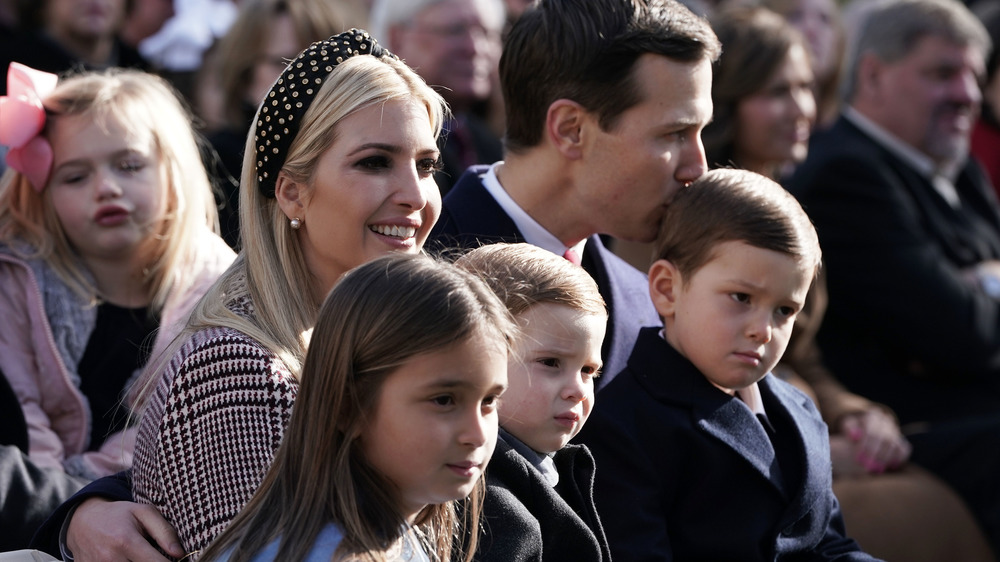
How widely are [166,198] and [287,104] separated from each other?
1.15 meters

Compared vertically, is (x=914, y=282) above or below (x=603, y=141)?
below

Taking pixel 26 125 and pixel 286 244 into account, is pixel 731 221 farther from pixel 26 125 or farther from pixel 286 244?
pixel 26 125

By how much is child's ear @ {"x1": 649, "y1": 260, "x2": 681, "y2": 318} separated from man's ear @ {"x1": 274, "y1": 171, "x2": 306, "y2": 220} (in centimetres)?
85

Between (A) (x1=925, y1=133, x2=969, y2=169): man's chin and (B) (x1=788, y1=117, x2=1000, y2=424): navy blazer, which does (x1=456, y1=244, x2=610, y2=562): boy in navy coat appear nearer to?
(B) (x1=788, y1=117, x2=1000, y2=424): navy blazer

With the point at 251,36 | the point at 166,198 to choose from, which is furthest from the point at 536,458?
the point at 251,36

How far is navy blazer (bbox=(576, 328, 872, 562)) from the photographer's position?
2.71 m

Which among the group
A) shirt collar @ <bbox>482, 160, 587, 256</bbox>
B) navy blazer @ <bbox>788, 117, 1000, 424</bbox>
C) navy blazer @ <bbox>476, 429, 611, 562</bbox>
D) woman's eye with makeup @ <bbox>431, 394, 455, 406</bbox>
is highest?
woman's eye with makeup @ <bbox>431, 394, 455, 406</bbox>

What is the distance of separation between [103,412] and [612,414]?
1.50m

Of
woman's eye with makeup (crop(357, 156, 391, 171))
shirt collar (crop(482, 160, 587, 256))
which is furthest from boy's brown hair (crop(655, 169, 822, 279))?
woman's eye with makeup (crop(357, 156, 391, 171))

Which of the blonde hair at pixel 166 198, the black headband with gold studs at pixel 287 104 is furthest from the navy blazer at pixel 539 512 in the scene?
the blonde hair at pixel 166 198

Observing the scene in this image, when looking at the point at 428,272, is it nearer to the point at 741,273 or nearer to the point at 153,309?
the point at 741,273

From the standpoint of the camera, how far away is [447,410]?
196cm

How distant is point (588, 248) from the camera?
3361 millimetres

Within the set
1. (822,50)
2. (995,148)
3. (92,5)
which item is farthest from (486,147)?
(995,148)
